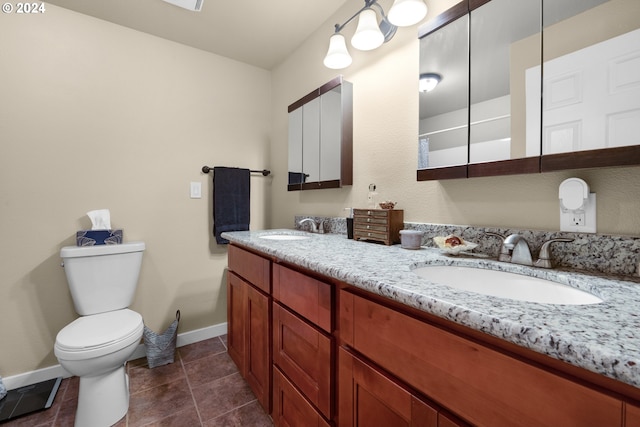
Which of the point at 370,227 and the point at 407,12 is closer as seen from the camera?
the point at 407,12

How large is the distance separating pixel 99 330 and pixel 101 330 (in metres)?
0.01

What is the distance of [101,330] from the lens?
140cm

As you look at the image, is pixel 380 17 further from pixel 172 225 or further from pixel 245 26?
pixel 172 225

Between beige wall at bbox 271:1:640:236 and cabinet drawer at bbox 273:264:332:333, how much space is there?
654 millimetres

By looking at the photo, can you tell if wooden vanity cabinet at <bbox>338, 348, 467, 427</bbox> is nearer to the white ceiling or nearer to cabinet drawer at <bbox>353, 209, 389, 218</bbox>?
cabinet drawer at <bbox>353, 209, 389, 218</bbox>

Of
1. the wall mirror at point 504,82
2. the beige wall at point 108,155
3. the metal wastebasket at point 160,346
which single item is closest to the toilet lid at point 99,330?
the metal wastebasket at point 160,346

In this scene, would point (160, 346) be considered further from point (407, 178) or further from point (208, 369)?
point (407, 178)

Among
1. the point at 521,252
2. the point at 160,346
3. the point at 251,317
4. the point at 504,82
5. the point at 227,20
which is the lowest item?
the point at 160,346

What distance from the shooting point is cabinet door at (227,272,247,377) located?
1580 millimetres

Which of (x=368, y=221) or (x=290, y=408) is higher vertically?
(x=368, y=221)

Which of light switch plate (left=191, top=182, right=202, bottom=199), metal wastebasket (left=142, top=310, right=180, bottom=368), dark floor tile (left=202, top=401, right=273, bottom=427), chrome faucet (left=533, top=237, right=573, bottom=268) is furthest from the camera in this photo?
light switch plate (left=191, top=182, right=202, bottom=199)

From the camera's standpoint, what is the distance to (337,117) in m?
1.72

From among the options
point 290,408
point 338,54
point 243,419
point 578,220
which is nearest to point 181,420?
point 243,419

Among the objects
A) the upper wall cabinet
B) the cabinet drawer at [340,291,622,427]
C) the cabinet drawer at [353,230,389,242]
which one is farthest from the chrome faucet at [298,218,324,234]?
the cabinet drawer at [340,291,622,427]
